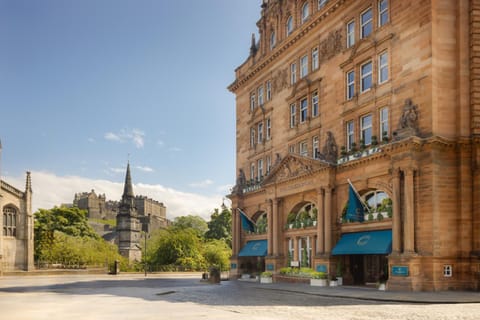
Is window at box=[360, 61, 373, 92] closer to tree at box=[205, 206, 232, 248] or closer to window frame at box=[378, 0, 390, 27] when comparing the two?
window frame at box=[378, 0, 390, 27]

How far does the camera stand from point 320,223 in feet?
129

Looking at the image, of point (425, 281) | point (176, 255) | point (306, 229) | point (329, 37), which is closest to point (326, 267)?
point (306, 229)

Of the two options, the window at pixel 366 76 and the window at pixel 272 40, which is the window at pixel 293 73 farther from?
the window at pixel 366 76

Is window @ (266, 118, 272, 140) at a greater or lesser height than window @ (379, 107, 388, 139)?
greater

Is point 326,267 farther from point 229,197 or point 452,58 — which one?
point 229,197

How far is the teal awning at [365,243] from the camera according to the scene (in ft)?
109

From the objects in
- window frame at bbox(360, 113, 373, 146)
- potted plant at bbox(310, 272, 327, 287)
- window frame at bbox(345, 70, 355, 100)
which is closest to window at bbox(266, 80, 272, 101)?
window frame at bbox(345, 70, 355, 100)

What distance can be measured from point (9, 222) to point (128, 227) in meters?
44.5

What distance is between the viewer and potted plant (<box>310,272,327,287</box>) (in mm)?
37281

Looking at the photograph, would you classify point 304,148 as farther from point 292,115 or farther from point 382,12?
point 382,12

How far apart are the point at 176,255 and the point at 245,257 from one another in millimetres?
31828

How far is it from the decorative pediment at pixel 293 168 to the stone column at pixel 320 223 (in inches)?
73.2

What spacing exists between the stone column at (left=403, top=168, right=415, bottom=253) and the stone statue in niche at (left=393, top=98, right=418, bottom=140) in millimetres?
2038

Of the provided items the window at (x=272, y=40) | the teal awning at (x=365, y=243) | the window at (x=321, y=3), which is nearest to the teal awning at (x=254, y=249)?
the teal awning at (x=365, y=243)
